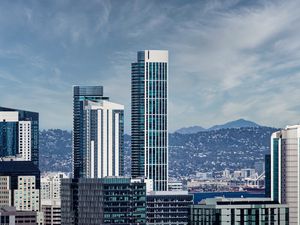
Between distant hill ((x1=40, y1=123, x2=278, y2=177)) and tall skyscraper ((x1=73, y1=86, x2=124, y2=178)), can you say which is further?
distant hill ((x1=40, y1=123, x2=278, y2=177))

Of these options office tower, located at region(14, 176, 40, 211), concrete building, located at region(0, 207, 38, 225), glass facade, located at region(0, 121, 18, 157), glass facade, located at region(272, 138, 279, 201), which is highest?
glass facade, located at region(0, 121, 18, 157)

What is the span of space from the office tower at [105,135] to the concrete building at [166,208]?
2786 cm

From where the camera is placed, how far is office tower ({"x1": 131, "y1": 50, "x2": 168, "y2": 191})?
12756 centimetres

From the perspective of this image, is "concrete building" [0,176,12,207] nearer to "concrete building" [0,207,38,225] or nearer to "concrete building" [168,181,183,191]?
"concrete building" [0,207,38,225]

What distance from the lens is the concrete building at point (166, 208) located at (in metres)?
89.6

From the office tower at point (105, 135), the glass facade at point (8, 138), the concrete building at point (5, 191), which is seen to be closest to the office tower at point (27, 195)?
the concrete building at point (5, 191)

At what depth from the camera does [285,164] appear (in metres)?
71.8

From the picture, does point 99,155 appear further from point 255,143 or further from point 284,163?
point 284,163

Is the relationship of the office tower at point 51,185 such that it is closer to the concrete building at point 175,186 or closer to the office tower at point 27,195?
the office tower at point 27,195

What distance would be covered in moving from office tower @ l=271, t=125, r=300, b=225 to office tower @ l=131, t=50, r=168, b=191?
52.3 m

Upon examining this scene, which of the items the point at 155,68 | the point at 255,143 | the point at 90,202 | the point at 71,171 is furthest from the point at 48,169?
the point at 90,202

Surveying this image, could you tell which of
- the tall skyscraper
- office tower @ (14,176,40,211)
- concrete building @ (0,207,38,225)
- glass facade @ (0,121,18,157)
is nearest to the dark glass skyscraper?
the tall skyscraper

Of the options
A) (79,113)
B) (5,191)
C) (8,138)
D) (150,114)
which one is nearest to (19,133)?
(8,138)

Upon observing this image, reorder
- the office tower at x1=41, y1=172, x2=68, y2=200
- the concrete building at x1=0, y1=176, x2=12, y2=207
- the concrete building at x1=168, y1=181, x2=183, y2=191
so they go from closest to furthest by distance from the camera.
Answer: the concrete building at x1=0, y1=176, x2=12, y2=207, the office tower at x1=41, y1=172, x2=68, y2=200, the concrete building at x1=168, y1=181, x2=183, y2=191
